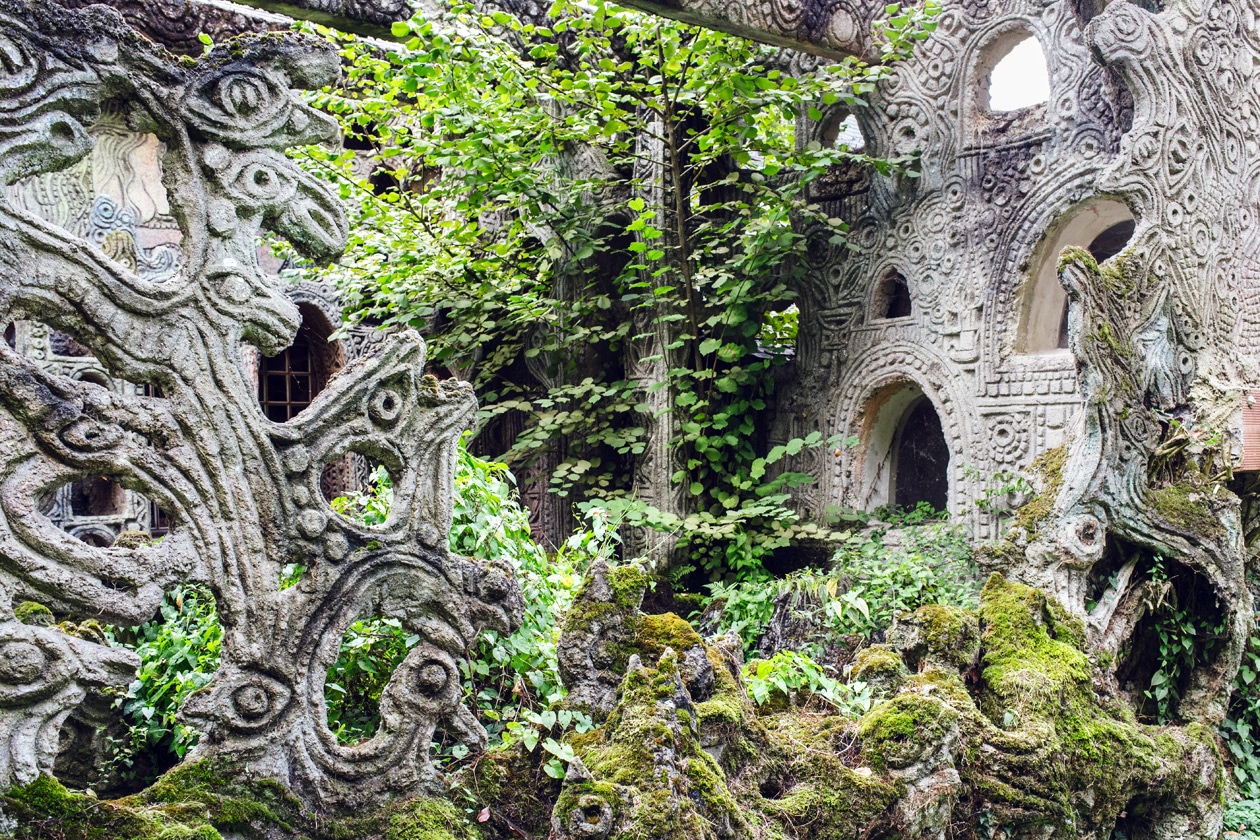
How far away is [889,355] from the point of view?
25.9ft

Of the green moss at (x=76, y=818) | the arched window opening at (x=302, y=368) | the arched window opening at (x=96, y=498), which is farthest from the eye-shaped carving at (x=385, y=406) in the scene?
the arched window opening at (x=302, y=368)

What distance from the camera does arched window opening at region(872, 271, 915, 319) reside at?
804cm

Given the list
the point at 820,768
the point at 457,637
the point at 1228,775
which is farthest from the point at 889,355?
the point at 457,637

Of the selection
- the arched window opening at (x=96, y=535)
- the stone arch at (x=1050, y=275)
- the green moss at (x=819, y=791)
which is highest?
the stone arch at (x=1050, y=275)

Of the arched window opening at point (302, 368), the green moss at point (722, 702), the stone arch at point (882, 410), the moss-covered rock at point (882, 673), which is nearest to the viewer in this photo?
the green moss at point (722, 702)

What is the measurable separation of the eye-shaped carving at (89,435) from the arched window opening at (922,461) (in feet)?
20.7

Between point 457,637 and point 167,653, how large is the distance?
142 centimetres

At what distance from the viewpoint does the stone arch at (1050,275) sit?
23.8 ft

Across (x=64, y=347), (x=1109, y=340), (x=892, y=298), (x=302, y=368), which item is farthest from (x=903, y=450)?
(x=64, y=347)

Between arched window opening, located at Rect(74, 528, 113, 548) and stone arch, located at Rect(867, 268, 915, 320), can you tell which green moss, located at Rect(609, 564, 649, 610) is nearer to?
stone arch, located at Rect(867, 268, 915, 320)

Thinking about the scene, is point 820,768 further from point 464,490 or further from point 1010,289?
point 1010,289

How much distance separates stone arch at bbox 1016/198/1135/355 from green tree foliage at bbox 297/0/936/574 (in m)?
1.11

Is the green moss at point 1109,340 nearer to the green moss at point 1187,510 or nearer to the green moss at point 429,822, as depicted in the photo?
the green moss at point 1187,510

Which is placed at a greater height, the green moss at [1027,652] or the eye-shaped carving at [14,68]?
the eye-shaped carving at [14,68]
